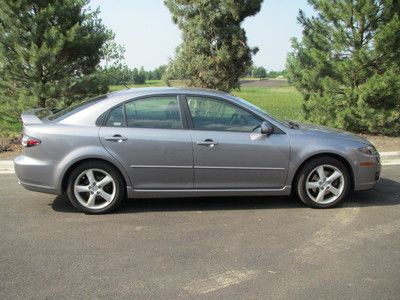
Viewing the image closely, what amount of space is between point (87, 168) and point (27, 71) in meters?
6.12

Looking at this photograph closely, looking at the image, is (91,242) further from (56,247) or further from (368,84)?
(368,84)

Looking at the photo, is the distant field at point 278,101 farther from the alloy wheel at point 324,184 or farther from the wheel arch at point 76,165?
the alloy wheel at point 324,184

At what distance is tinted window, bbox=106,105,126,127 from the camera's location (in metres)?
5.83

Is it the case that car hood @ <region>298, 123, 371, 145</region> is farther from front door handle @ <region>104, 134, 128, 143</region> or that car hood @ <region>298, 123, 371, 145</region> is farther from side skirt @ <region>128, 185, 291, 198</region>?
front door handle @ <region>104, 134, 128, 143</region>

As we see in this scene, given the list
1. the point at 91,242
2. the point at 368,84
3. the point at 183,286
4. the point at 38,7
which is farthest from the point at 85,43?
the point at 183,286

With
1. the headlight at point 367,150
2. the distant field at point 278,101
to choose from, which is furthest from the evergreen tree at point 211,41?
the headlight at point 367,150

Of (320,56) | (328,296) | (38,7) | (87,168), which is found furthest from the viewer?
(320,56)

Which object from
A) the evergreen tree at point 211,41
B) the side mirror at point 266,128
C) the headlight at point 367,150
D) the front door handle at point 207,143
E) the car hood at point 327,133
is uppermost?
the evergreen tree at point 211,41

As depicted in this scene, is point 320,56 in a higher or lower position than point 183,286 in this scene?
higher

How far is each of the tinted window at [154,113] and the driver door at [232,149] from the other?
20 cm

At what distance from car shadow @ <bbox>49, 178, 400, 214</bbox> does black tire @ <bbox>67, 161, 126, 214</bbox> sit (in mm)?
197

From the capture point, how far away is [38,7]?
426 inches

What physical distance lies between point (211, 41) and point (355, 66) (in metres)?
4.12

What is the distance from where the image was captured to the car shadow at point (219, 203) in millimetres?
6098
